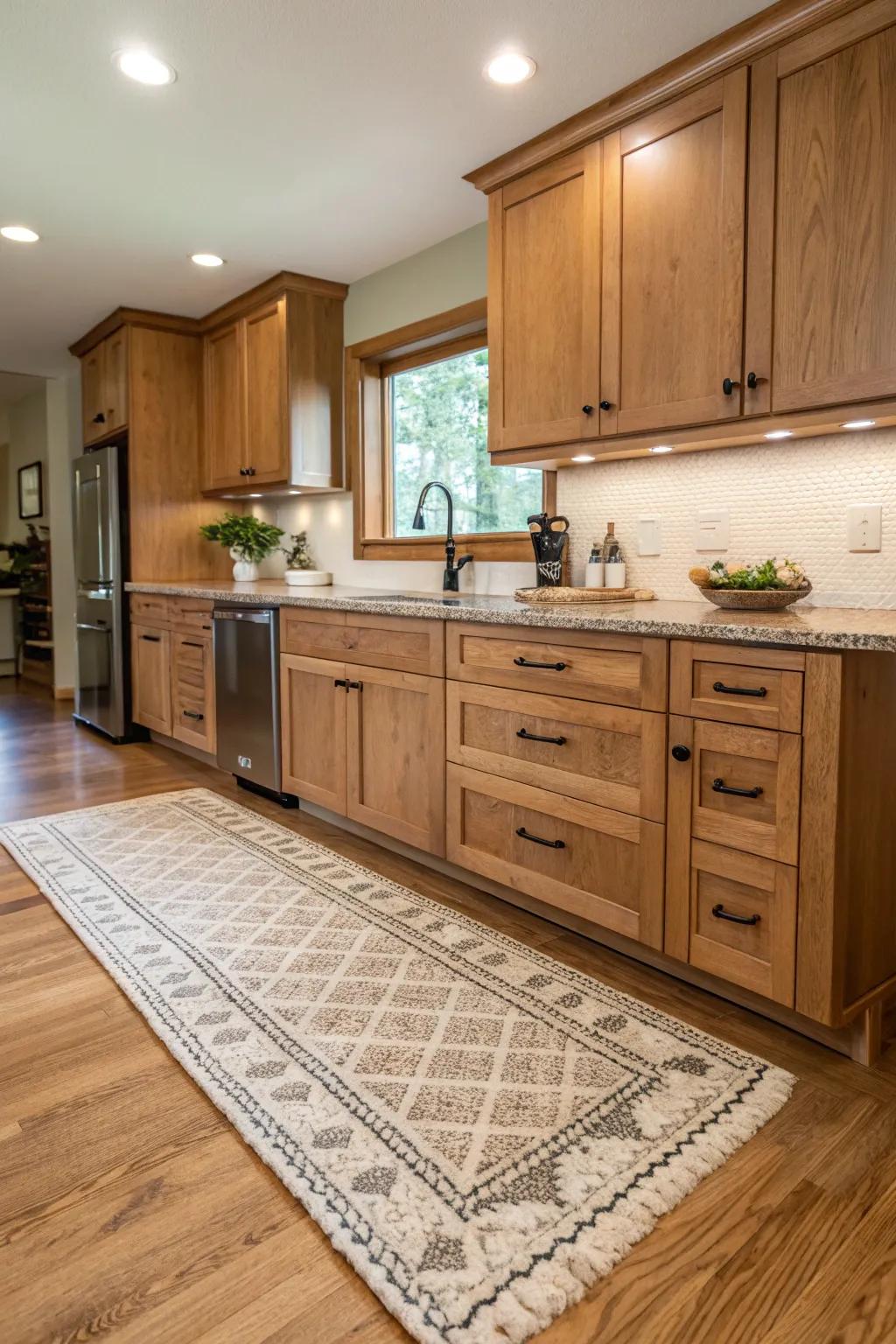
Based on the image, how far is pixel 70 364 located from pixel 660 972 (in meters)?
5.69

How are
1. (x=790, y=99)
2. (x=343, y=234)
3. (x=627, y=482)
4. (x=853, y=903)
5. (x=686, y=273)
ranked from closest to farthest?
(x=853, y=903), (x=790, y=99), (x=686, y=273), (x=627, y=482), (x=343, y=234)

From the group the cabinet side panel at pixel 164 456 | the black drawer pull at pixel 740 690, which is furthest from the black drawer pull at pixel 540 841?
the cabinet side panel at pixel 164 456

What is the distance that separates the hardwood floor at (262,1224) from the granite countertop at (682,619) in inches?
32.9

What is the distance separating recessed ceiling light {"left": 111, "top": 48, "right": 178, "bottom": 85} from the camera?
7.52ft

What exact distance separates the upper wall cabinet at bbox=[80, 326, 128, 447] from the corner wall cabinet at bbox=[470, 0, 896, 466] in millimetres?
2716

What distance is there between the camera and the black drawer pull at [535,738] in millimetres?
2182

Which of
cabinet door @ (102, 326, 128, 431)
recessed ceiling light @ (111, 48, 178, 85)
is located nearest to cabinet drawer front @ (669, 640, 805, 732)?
recessed ceiling light @ (111, 48, 178, 85)

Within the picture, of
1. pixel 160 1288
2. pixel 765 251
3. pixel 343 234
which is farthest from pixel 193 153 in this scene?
pixel 160 1288

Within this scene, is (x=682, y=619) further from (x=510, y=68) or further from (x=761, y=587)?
(x=510, y=68)

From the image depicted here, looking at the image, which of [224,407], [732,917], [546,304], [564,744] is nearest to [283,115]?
[546,304]

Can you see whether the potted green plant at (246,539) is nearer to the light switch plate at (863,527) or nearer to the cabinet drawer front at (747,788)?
the light switch plate at (863,527)

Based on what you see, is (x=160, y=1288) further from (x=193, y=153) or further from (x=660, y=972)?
(x=193, y=153)

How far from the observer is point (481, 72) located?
234 cm

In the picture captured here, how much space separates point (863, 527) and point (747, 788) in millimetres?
837
